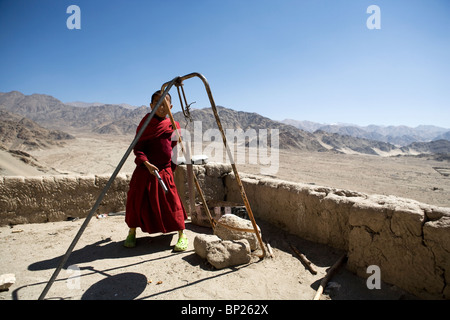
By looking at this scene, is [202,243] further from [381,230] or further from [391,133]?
[391,133]

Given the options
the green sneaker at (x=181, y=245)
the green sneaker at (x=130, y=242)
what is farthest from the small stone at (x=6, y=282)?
the green sneaker at (x=181, y=245)

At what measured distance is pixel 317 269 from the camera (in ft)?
8.59

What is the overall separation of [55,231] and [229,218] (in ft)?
8.07

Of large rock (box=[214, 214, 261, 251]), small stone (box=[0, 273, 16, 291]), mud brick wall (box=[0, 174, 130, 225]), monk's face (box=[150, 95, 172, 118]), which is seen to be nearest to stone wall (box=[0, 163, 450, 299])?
mud brick wall (box=[0, 174, 130, 225])

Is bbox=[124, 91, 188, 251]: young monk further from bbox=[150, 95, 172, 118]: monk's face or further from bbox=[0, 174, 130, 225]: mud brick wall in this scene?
bbox=[0, 174, 130, 225]: mud brick wall

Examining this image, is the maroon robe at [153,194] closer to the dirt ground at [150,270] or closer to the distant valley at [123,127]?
the dirt ground at [150,270]

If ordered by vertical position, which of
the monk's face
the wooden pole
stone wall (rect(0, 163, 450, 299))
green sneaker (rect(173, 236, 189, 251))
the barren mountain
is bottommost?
the wooden pole

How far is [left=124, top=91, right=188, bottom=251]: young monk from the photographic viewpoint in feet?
9.59

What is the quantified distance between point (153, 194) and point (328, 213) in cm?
210

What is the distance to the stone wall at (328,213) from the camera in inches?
82.2

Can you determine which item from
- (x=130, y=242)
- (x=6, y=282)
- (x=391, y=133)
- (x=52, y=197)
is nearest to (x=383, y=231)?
(x=130, y=242)

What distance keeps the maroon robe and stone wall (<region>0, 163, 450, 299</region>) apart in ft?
4.53
